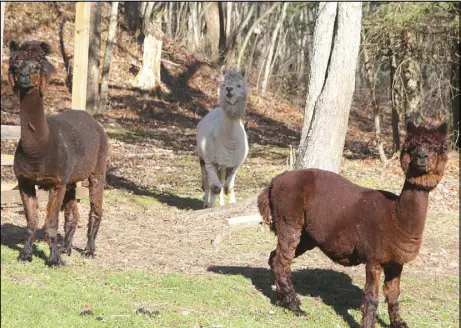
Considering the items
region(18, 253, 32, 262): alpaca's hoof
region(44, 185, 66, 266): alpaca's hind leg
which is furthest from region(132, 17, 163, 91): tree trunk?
region(18, 253, 32, 262): alpaca's hoof

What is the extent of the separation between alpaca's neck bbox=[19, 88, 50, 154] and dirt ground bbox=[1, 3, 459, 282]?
167 cm

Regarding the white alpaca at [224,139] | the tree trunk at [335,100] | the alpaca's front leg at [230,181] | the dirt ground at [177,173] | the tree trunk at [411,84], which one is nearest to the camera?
the dirt ground at [177,173]

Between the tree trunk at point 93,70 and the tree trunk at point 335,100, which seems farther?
the tree trunk at point 93,70

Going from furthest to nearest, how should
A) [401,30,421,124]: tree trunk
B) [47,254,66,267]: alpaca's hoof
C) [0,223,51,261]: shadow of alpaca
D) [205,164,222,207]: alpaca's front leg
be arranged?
[401,30,421,124]: tree trunk → [205,164,222,207]: alpaca's front leg → [0,223,51,261]: shadow of alpaca → [47,254,66,267]: alpaca's hoof

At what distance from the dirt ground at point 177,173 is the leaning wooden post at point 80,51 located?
6.36ft

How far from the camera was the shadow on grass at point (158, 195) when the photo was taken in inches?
543

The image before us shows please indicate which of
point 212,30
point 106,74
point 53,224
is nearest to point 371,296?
point 53,224

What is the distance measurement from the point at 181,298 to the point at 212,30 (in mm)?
28642

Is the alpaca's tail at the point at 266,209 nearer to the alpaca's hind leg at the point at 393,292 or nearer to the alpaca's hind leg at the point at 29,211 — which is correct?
the alpaca's hind leg at the point at 393,292

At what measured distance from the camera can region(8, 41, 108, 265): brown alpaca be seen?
7570mm

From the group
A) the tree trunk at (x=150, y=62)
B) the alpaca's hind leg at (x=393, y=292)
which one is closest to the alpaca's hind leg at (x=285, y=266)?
the alpaca's hind leg at (x=393, y=292)

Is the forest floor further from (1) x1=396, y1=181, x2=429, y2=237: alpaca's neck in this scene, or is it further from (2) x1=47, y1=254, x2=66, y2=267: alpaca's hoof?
(1) x1=396, y1=181, x2=429, y2=237: alpaca's neck

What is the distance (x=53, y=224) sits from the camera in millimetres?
8234

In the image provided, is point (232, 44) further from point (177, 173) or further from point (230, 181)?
point (230, 181)
